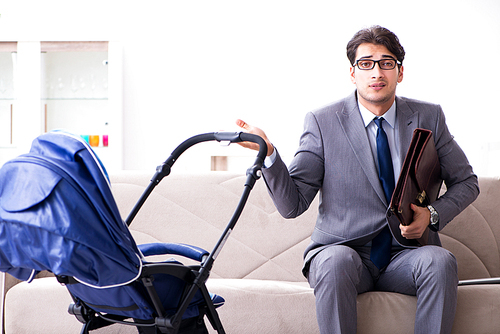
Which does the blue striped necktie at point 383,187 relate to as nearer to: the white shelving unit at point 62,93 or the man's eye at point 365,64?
the man's eye at point 365,64

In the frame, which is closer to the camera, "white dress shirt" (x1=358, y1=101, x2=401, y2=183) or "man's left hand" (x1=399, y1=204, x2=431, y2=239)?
"man's left hand" (x1=399, y1=204, x2=431, y2=239)

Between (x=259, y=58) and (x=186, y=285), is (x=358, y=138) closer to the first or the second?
(x=186, y=285)

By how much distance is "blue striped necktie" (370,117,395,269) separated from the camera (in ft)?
5.27

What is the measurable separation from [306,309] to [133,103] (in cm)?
318

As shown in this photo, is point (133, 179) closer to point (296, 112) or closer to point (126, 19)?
point (296, 112)

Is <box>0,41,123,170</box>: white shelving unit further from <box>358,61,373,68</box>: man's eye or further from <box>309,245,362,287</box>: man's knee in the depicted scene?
<box>309,245,362,287</box>: man's knee

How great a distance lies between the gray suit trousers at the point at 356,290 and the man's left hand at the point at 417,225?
6 centimetres

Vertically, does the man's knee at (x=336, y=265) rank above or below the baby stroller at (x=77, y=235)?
below

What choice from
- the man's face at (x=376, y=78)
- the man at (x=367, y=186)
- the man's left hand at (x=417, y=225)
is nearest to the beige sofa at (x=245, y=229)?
the man at (x=367, y=186)

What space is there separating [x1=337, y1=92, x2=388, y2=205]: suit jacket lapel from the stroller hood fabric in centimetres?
89

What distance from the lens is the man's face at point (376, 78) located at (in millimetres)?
1688

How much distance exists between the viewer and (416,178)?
4.79 ft

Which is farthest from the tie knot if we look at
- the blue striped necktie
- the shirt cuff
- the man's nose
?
the shirt cuff

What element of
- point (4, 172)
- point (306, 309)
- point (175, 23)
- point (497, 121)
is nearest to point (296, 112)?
point (175, 23)
